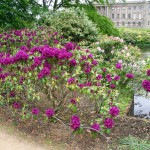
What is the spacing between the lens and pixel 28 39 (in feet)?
27.9

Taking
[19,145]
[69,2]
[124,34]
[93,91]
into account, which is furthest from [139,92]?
[124,34]

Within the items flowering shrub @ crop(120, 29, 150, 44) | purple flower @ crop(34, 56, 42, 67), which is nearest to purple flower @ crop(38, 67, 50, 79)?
purple flower @ crop(34, 56, 42, 67)

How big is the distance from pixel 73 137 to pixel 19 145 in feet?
2.36

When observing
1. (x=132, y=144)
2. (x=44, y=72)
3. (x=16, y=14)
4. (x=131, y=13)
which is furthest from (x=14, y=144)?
(x=131, y=13)

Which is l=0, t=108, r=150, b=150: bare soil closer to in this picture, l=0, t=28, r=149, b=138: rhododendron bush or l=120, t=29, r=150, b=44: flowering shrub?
l=0, t=28, r=149, b=138: rhododendron bush

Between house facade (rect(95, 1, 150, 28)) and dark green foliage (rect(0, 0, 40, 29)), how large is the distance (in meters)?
63.8

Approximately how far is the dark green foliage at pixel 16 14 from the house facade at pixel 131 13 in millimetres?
63789

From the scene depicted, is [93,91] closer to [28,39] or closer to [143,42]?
[28,39]

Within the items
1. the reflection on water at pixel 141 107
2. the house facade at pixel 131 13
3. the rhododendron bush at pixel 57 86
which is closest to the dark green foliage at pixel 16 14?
the reflection on water at pixel 141 107

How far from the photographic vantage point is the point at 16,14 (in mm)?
13938

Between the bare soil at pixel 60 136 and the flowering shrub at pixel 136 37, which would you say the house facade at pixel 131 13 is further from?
the bare soil at pixel 60 136

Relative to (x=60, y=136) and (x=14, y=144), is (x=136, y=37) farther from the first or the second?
(x=14, y=144)

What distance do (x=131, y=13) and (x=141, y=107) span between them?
248 feet

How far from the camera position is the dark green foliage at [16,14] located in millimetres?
13266
